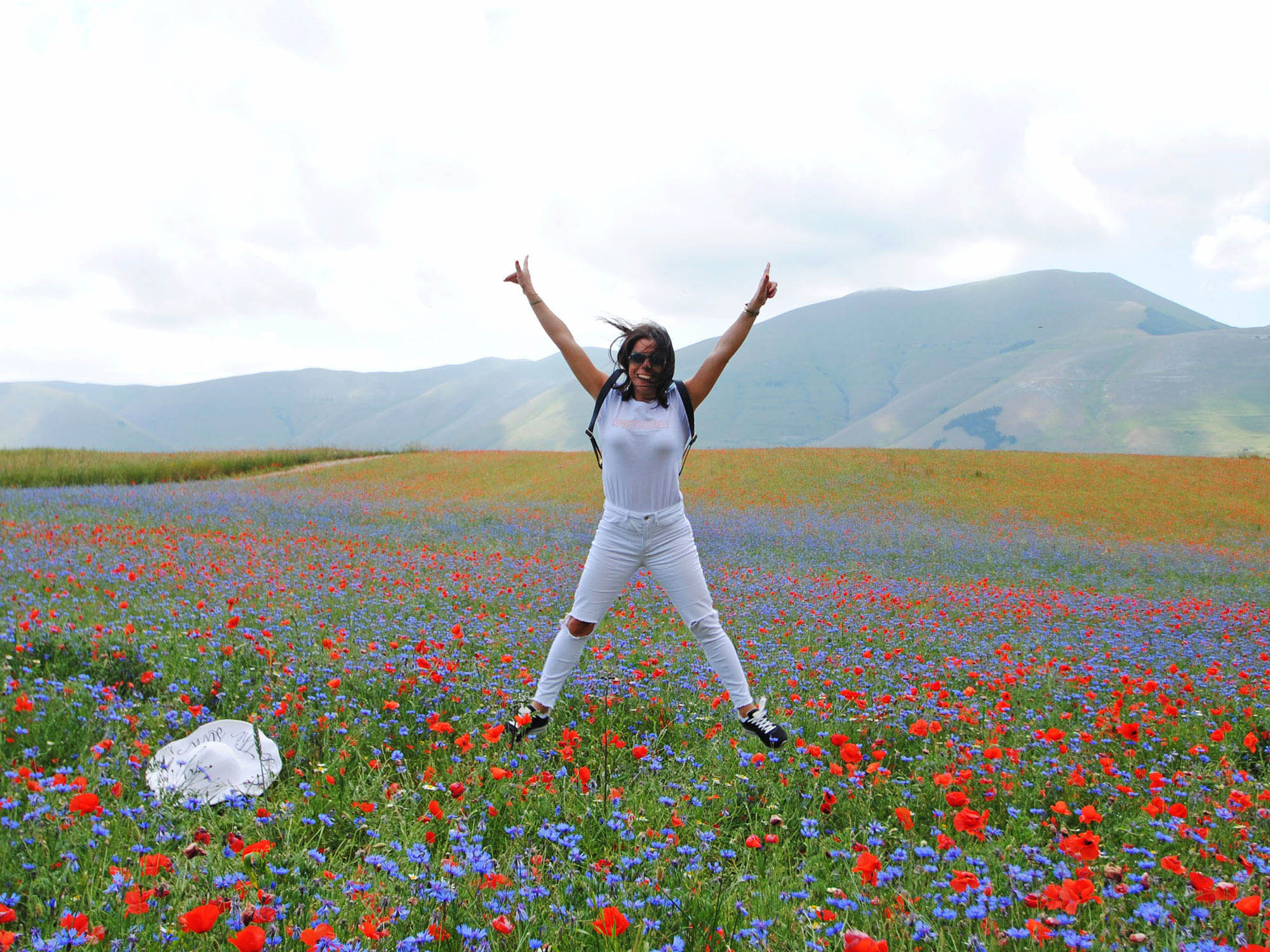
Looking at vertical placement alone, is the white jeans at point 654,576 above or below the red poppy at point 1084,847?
above

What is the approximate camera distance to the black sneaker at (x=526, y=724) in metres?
4.27

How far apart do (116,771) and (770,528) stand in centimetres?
1762

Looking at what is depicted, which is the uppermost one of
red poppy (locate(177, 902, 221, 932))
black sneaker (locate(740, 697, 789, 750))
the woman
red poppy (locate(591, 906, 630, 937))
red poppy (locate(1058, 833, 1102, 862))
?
the woman

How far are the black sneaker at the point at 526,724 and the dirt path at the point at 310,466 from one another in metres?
32.4

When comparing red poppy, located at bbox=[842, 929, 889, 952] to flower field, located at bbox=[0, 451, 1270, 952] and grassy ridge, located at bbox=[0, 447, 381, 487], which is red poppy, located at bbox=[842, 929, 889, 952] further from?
grassy ridge, located at bbox=[0, 447, 381, 487]

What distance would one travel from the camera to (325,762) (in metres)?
3.91

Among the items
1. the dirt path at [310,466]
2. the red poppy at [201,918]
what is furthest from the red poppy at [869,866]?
the dirt path at [310,466]

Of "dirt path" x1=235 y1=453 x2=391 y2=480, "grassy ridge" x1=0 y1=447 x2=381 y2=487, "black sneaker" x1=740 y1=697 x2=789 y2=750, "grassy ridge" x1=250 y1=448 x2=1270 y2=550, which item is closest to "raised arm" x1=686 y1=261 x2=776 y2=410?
"black sneaker" x1=740 y1=697 x2=789 y2=750

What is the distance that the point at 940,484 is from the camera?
29172 mm

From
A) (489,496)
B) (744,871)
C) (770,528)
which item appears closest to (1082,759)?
(744,871)

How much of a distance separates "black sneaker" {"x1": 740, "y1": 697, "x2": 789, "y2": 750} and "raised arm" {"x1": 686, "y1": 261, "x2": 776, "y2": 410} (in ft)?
6.23

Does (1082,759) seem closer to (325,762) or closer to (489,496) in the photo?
(325,762)

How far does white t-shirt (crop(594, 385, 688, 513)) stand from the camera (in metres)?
4.14

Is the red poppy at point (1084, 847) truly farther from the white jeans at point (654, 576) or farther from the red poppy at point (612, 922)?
the white jeans at point (654, 576)
